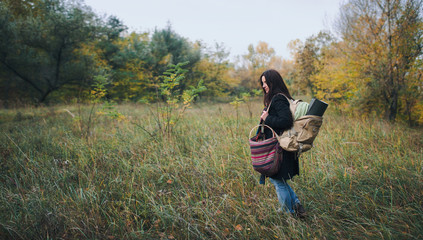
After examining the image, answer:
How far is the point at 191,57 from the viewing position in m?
19.2

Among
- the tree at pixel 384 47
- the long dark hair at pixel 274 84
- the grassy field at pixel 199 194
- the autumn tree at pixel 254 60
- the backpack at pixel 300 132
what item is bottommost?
the grassy field at pixel 199 194

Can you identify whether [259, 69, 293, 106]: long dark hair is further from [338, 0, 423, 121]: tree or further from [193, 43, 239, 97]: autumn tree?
[193, 43, 239, 97]: autumn tree

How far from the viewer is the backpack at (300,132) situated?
175 cm

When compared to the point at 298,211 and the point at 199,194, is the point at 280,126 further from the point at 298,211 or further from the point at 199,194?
the point at 199,194

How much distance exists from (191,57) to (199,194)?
59.8 feet

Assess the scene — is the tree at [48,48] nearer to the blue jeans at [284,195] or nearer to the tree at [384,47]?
the blue jeans at [284,195]

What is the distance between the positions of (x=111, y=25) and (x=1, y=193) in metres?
20.1

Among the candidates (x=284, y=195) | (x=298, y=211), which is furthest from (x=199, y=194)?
(x=298, y=211)

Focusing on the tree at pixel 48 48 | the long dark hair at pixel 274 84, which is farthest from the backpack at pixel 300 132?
the tree at pixel 48 48

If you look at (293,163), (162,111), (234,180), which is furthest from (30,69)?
(293,163)

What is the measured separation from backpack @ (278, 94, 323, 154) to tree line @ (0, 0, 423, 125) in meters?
2.37

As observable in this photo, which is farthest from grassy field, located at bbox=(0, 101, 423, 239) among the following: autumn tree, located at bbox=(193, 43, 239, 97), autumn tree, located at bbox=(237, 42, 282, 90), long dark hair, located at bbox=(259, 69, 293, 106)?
autumn tree, located at bbox=(237, 42, 282, 90)

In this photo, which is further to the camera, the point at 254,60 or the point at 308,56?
the point at 254,60

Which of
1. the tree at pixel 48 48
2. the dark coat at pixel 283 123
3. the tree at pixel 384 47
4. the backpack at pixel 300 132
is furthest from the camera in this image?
the tree at pixel 48 48
